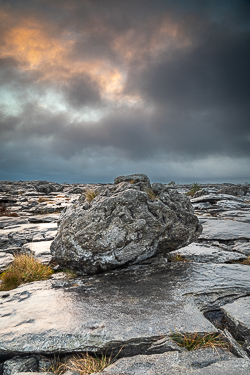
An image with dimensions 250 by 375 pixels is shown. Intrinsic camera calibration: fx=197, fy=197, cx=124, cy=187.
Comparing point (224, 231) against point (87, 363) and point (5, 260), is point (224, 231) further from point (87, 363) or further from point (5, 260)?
point (5, 260)

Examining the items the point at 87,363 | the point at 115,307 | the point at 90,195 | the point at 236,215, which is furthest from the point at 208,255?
the point at 236,215

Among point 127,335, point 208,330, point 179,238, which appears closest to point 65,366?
point 127,335

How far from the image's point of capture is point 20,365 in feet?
10.3

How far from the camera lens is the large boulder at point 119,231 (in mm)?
5652

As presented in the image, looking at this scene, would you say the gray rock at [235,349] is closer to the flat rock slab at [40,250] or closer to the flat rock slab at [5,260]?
the flat rock slab at [40,250]

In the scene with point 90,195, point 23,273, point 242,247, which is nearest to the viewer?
point 23,273

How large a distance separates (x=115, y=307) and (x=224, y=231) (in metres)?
8.11

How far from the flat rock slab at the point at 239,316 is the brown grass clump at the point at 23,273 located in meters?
5.27

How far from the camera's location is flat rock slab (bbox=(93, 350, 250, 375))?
2627 mm

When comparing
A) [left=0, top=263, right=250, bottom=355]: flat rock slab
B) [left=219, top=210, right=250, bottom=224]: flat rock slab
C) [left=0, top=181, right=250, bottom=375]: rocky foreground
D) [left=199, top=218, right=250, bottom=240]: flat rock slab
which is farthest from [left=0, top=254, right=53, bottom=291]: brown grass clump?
[left=219, top=210, right=250, bottom=224]: flat rock slab

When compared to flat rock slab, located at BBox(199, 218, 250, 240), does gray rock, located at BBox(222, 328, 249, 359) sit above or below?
above

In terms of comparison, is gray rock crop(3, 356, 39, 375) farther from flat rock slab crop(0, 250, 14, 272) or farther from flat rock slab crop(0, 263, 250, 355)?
flat rock slab crop(0, 250, 14, 272)

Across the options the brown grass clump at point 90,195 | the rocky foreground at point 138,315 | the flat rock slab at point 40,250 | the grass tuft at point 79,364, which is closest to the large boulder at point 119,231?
the rocky foreground at point 138,315

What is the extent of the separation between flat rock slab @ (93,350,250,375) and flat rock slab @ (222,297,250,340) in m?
0.81
